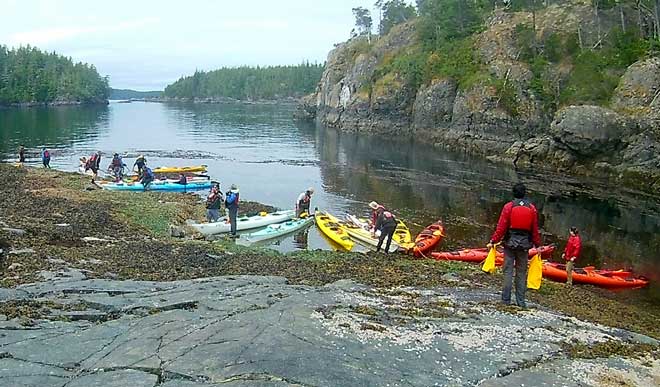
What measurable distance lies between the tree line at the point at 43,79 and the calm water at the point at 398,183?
251 feet

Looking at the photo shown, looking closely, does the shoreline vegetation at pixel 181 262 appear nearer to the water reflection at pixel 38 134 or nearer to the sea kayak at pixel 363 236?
the sea kayak at pixel 363 236

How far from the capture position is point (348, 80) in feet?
354

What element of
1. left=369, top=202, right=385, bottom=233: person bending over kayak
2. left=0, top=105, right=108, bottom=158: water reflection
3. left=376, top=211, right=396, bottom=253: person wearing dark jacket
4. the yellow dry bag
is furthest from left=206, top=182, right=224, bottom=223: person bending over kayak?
left=0, top=105, right=108, bottom=158: water reflection

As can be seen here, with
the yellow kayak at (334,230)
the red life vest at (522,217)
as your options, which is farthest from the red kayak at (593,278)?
the red life vest at (522,217)

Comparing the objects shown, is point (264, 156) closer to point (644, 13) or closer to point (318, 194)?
point (318, 194)

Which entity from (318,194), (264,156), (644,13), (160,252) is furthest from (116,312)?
(644,13)

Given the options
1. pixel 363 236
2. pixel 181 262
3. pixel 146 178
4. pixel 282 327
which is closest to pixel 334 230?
pixel 363 236

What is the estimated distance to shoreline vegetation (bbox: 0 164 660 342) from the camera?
1437 centimetres

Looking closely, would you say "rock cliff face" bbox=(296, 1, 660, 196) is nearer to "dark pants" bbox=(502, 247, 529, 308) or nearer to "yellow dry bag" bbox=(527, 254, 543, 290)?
"yellow dry bag" bbox=(527, 254, 543, 290)

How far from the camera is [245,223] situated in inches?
1007

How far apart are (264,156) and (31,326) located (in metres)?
48.8

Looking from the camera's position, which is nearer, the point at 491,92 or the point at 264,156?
the point at 264,156

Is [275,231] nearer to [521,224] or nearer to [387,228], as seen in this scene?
[387,228]

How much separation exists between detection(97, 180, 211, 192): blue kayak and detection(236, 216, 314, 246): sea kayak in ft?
38.1
